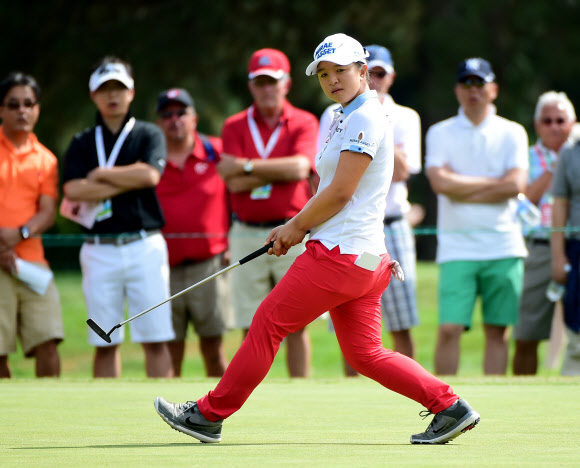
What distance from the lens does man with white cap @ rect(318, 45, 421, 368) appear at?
9031 mm

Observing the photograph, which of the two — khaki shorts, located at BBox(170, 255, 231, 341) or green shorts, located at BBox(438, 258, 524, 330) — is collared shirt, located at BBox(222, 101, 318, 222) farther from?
green shorts, located at BBox(438, 258, 524, 330)

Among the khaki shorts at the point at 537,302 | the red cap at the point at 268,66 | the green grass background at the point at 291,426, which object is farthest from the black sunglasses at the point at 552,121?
the green grass background at the point at 291,426

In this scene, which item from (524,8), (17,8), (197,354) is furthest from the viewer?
(524,8)

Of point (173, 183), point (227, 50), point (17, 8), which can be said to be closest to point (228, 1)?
point (227, 50)

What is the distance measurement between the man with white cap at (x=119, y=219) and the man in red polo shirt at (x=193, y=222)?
32.2 inches

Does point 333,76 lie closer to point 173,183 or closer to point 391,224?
point 391,224

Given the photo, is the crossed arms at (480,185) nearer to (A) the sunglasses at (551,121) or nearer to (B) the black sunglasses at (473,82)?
(B) the black sunglasses at (473,82)

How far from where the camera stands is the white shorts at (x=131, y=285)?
867 centimetres

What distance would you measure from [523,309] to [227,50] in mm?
12566

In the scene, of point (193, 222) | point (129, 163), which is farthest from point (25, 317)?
point (193, 222)

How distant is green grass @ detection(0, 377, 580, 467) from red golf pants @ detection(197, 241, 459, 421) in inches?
8.9

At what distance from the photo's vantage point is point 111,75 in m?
8.82

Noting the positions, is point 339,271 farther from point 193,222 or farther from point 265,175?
point 193,222

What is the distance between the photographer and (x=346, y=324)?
5.57m
